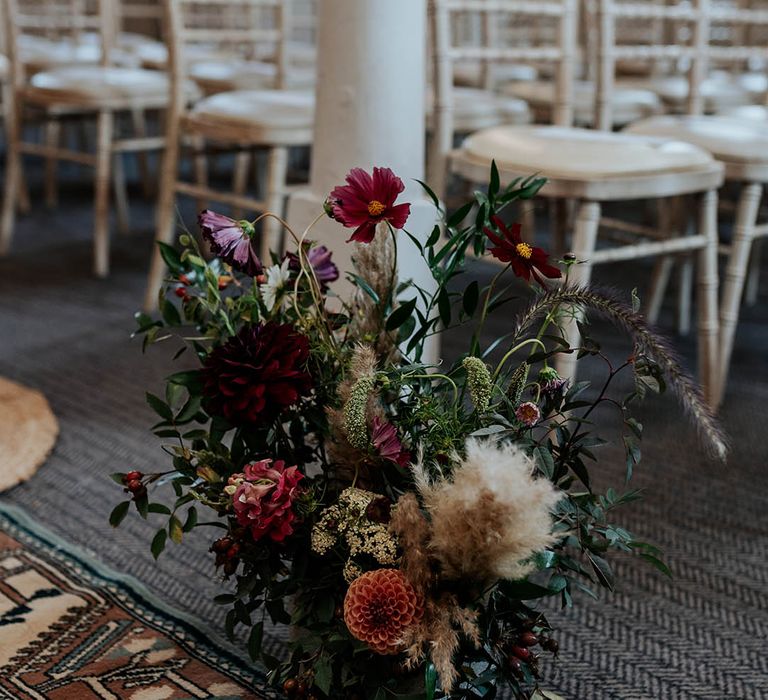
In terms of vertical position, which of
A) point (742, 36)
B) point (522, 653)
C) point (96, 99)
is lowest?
point (522, 653)

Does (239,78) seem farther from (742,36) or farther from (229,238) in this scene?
(229,238)

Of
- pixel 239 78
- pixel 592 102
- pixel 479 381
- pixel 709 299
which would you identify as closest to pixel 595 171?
pixel 709 299

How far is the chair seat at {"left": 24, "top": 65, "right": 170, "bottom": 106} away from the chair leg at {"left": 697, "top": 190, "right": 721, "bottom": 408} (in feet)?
4.75

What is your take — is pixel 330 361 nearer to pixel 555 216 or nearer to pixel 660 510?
pixel 660 510

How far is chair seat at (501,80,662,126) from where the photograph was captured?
8.55ft

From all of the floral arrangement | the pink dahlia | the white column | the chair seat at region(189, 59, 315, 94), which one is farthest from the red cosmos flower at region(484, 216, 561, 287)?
the chair seat at region(189, 59, 315, 94)

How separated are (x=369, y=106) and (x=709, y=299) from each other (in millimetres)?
768

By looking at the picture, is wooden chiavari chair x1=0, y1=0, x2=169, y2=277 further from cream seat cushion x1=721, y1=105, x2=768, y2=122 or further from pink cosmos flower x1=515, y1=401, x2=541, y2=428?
pink cosmos flower x1=515, y1=401, x2=541, y2=428

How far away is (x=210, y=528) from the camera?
137cm

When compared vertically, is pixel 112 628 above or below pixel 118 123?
below

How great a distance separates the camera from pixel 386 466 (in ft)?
2.87

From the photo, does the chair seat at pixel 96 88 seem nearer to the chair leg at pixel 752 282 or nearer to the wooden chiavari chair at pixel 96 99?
the wooden chiavari chair at pixel 96 99

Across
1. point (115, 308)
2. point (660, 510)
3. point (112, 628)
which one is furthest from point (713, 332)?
point (115, 308)

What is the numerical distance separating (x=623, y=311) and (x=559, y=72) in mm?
1215
